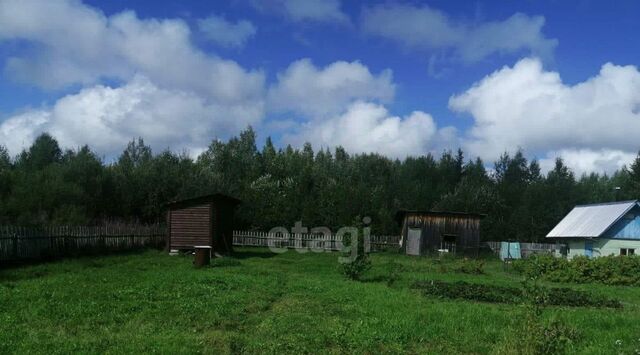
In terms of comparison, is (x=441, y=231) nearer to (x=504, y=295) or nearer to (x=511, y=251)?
(x=511, y=251)

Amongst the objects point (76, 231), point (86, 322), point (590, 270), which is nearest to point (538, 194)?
point (590, 270)

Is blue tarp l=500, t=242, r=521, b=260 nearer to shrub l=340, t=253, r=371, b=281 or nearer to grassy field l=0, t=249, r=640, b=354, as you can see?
shrub l=340, t=253, r=371, b=281

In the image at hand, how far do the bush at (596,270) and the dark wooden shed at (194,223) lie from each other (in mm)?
17545

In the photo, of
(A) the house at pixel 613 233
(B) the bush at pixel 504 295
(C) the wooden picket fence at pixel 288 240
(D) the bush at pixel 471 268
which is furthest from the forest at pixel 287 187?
(B) the bush at pixel 504 295

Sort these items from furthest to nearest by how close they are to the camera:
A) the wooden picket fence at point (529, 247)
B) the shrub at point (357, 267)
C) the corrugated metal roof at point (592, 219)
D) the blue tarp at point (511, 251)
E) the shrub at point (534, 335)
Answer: the wooden picket fence at point (529, 247) → the blue tarp at point (511, 251) → the corrugated metal roof at point (592, 219) → the shrub at point (357, 267) → the shrub at point (534, 335)

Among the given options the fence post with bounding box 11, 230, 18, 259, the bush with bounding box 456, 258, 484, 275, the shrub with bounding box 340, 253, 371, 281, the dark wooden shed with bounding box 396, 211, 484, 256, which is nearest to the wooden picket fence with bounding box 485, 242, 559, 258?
the dark wooden shed with bounding box 396, 211, 484, 256

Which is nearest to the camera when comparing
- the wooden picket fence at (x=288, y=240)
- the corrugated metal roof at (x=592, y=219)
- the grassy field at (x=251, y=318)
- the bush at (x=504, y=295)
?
the grassy field at (x=251, y=318)

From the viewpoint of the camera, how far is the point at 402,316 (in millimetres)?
12695

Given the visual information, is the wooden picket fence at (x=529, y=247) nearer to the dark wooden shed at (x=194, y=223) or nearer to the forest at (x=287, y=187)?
the forest at (x=287, y=187)

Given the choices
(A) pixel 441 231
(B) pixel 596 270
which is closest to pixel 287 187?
(A) pixel 441 231

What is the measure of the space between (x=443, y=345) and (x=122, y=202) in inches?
1729

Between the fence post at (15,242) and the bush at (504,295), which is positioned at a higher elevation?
the fence post at (15,242)

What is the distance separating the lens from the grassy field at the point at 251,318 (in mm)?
9602

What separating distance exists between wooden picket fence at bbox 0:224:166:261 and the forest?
6139 mm
